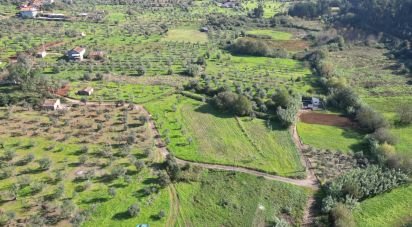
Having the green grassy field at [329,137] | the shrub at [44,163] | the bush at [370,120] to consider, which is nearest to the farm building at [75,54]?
the shrub at [44,163]

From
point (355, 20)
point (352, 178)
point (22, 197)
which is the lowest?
point (22, 197)

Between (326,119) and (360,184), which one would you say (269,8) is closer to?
(326,119)

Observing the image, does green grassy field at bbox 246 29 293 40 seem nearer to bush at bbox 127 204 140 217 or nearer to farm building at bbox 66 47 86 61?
farm building at bbox 66 47 86 61

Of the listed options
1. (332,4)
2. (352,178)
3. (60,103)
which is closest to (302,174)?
(352,178)

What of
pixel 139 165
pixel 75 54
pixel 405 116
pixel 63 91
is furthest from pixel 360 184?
pixel 75 54

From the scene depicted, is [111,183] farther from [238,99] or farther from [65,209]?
[238,99]

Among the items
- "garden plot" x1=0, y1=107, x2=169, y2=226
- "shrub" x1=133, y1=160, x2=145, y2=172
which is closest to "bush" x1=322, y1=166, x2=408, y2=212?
"garden plot" x1=0, y1=107, x2=169, y2=226
